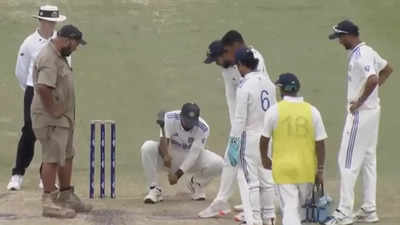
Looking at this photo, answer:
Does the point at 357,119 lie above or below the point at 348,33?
below

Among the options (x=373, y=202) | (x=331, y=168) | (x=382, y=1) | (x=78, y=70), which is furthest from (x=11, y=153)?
(x=382, y=1)

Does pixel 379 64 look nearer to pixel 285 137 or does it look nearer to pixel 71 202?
pixel 285 137

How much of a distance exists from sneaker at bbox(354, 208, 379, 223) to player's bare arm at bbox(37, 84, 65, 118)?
3247mm

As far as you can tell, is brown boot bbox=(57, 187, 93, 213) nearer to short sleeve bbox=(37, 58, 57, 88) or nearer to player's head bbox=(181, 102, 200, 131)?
short sleeve bbox=(37, 58, 57, 88)

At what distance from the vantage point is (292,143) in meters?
9.10

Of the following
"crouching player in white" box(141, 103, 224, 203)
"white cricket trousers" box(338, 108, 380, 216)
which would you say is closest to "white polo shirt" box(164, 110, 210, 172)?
"crouching player in white" box(141, 103, 224, 203)

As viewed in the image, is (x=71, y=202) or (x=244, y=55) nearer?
(x=244, y=55)

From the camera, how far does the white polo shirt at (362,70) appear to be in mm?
9992

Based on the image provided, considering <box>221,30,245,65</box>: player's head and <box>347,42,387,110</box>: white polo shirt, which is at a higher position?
<box>221,30,245,65</box>: player's head

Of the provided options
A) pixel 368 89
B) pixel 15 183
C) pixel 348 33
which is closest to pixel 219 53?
pixel 348 33

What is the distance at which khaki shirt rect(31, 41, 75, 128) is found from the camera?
32.4 ft

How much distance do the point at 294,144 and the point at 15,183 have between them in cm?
398

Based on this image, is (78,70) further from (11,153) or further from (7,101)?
(11,153)

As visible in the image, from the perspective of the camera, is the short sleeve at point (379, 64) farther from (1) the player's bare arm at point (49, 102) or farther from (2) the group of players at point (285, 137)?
(1) the player's bare arm at point (49, 102)
